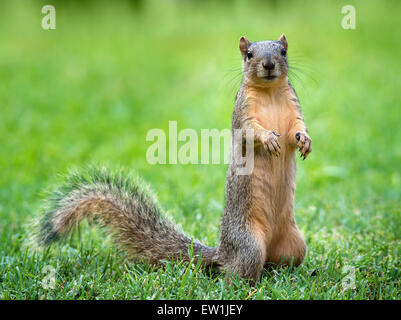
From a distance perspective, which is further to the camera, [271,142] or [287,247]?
[287,247]

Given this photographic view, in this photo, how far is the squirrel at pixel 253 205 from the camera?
10.5ft

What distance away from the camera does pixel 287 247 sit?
3432 millimetres

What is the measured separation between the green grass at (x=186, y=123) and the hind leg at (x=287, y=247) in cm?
9

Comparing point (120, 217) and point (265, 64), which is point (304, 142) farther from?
point (120, 217)

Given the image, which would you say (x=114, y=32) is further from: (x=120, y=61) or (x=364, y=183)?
(x=364, y=183)

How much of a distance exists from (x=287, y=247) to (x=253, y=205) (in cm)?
41

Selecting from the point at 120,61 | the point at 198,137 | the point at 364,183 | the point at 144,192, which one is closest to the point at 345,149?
the point at 364,183
